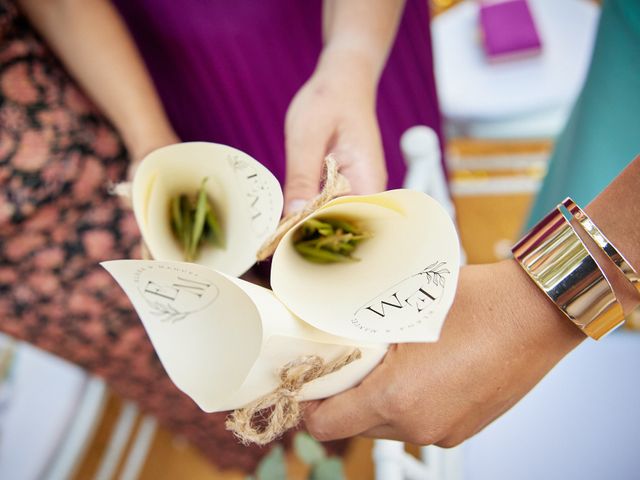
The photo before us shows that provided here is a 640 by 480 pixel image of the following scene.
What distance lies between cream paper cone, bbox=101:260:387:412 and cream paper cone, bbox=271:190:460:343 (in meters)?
0.02

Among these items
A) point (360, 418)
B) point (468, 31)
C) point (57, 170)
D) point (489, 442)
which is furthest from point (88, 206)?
point (468, 31)

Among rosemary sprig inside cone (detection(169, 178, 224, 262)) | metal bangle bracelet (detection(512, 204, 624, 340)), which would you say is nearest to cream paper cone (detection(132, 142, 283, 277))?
rosemary sprig inside cone (detection(169, 178, 224, 262))

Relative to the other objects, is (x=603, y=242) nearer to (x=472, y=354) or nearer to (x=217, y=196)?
(x=472, y=354)

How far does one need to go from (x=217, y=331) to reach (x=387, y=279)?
124mm

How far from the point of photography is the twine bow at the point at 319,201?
311 millimetres

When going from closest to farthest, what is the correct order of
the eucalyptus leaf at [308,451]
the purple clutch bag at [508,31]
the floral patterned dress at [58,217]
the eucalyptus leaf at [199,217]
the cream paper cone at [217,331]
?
1. the cream paper cone at [217,331]
2. the eucalyptus leaf at [199,217]
3. the eucalyptus leaf at [308,451]
4. the floral patterned dress at [58,217]
5. the purple clutch bag at [508,31]

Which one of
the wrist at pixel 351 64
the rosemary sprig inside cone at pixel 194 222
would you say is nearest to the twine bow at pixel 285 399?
the rosemary sprig inside cone at pixel 194 222

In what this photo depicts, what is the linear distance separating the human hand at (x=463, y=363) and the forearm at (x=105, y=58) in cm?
50

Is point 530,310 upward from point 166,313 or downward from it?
downward

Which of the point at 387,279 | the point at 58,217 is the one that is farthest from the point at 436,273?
the point at 58,217

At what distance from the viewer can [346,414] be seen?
0.39 metres

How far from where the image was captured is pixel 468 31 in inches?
48.9

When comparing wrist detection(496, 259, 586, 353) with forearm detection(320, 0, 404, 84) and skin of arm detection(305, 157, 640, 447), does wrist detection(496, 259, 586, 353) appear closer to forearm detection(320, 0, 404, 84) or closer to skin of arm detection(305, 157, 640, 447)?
skin of arm detection(305, 157, 640, 447)

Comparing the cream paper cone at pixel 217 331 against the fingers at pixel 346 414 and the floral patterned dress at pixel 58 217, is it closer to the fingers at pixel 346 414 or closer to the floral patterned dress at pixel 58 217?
the fingers at pixel 346 414
